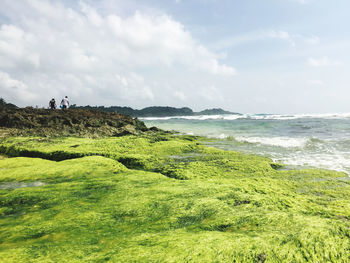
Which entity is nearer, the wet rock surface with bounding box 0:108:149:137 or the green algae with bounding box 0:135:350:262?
the green algae with bounding box 0:135:350:262

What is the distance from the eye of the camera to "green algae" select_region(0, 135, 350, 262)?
2.49 metres

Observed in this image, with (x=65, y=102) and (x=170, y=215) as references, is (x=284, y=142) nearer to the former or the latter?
(x=170, y=215)

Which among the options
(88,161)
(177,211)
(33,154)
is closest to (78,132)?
(33,154)

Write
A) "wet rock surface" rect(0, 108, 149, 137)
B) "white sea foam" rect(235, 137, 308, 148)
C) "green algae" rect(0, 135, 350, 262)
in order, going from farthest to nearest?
"wet rock surface" rect(0, 108, 149, 137)
"white sea foam" rect(235, 137, 308, 148)
"green algae" rect(0, 135, 350, 262)

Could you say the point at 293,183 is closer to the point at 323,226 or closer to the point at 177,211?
the point at 323,226

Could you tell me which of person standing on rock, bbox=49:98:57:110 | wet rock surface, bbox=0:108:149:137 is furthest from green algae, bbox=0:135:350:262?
person standing on rock, bbox=49:98:57:110

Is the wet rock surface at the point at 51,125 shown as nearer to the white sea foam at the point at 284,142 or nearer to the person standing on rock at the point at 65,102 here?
the person standing on rock at the point at 65,102

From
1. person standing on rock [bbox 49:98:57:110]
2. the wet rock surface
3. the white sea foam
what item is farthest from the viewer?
person standing on rock [bbox 49:98:57:110]

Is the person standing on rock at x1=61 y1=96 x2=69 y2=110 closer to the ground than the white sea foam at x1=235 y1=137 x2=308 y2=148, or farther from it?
farther from it

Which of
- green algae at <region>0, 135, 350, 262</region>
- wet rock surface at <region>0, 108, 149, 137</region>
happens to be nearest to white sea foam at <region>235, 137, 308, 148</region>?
green algae at <region>0, 135, 350, 262</region>

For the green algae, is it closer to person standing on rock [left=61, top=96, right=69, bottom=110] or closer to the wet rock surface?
the wet rock surface

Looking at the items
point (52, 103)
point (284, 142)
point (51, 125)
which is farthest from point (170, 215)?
point (52, 103)

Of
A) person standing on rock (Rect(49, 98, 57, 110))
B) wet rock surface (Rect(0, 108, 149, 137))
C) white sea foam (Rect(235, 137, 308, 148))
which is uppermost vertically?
person standing on rock (Rect(49, 98, 57, 110))

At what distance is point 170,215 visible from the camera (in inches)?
140
